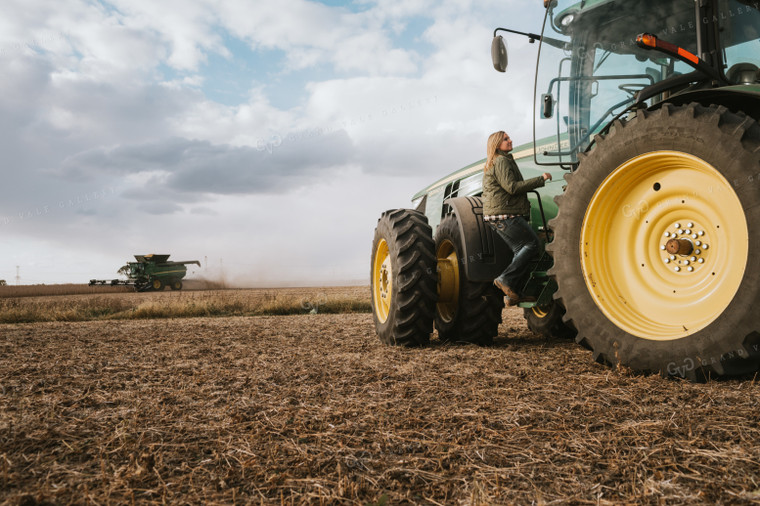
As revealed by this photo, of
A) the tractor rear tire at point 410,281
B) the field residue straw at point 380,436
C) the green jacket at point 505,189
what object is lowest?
the field residue straw at point 380,436

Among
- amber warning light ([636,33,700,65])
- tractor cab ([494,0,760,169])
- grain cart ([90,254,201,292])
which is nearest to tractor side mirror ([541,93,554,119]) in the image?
tractor cab ([494,0,760,169])

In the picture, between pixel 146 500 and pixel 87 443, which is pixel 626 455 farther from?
pixel 87 443

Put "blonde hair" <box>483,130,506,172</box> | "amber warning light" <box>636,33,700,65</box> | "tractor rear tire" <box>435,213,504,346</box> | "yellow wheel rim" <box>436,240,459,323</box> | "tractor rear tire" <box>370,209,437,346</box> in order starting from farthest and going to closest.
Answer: "yellow wheel rim" <box>436,240,459,323</box> → "tractor rear tire" <box>435,213,504,346</box> → "tractor rear tire" <box>370,209,437,346</box> → "blonde hair" <box>483,130,506,172</box> → "amber warning light" <box>636,33,700,65</box>

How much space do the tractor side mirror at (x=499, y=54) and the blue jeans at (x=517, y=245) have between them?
134 cm

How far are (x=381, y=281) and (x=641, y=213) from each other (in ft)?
9.82

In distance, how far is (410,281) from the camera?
475cm

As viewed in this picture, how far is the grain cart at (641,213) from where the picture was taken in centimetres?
271

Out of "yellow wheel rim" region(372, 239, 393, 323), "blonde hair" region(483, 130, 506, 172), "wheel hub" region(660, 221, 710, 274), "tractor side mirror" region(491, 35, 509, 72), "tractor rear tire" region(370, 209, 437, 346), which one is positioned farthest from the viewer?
"yellow wheel rim" region(372, 239, 393, 323)

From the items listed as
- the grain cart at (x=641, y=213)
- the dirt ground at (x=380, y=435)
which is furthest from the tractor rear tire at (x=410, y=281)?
the dirt ground at (x=380, y=435)

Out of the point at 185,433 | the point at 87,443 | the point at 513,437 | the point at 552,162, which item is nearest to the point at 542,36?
the point at 552,162

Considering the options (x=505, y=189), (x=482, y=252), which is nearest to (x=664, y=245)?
(x=505, y=189)

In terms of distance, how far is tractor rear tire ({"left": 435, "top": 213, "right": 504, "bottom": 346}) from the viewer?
4.88 meters

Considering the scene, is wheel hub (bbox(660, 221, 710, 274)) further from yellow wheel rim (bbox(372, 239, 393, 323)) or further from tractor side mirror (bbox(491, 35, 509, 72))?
yellow wheel rim (bbox(372, 239, 393, 323))

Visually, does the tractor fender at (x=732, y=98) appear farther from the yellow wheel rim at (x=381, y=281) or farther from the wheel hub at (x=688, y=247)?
the yellow wheel rim at (x=381, y=281)
